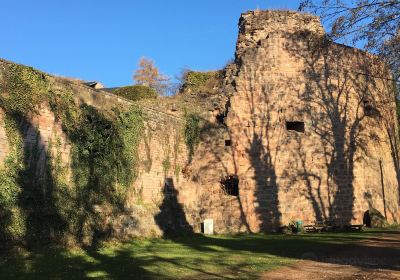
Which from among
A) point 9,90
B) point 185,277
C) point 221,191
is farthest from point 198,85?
point 185,277

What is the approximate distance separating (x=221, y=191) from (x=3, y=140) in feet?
30.0

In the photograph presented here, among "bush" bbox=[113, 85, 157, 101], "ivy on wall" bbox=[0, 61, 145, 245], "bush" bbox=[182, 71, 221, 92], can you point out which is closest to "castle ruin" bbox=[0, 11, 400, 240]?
"bush" bbox=[182, 71, 221, 92]

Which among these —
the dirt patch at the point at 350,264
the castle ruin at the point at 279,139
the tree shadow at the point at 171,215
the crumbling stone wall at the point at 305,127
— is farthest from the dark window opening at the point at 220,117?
the dirt patch at the point at 350,264

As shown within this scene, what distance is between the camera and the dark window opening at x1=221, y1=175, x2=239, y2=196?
16.8 m

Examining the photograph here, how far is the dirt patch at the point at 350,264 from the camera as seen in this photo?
7562mm

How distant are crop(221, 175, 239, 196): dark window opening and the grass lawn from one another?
4138 millimetres

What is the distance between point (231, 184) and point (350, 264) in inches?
330

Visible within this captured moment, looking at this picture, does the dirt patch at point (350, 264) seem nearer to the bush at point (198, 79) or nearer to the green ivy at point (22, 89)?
the green ivy at point (22, 89)

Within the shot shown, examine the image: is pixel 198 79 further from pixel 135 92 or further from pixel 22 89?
pixel 22 89

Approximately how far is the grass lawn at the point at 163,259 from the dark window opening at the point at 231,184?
13.6 feet

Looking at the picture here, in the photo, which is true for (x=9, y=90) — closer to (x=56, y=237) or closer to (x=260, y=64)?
(x=56, y=237)

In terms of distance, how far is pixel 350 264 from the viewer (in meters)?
8.77

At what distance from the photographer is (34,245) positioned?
9.47m

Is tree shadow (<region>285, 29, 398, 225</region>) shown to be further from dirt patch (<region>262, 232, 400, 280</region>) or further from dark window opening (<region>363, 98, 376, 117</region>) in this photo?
dirt patch (<region>262, 232, 400, 280</region>)
